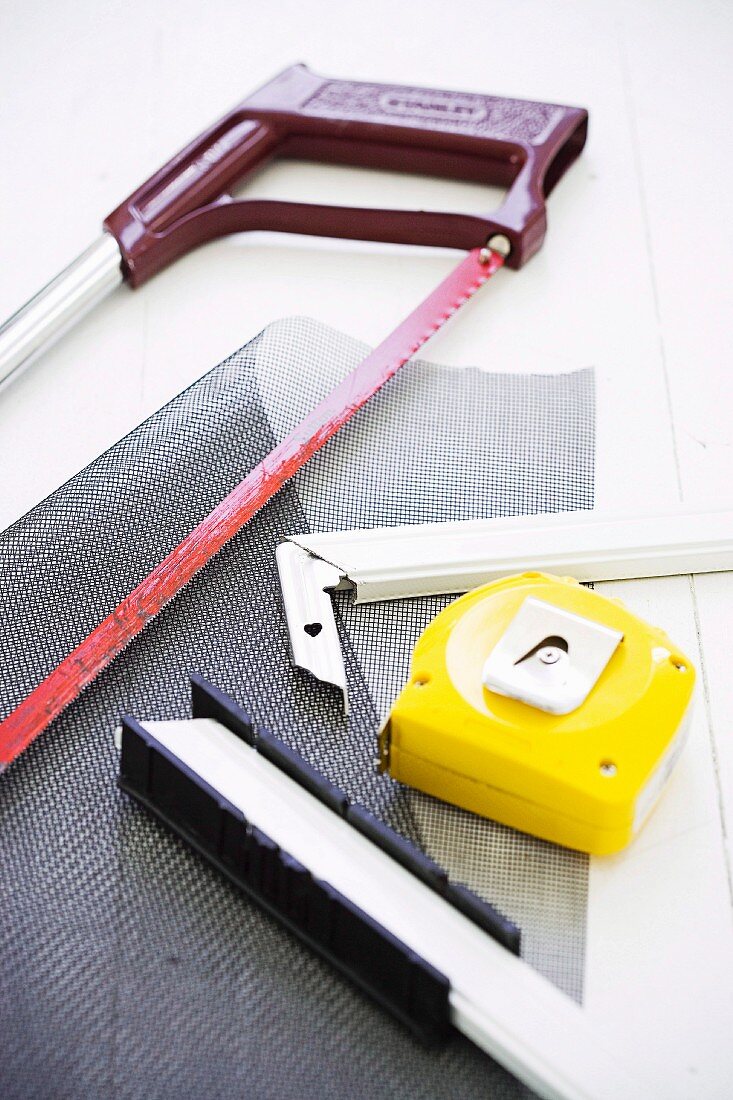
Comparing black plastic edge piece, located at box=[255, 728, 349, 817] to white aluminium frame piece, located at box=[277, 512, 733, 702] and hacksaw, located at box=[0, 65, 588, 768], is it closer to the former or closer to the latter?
white aluminium frame piece, located at box=[277, 512, 733, 702]

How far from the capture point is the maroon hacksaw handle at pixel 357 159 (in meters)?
1.44

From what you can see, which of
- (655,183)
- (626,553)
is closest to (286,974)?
(626,553)

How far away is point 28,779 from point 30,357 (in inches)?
21.6

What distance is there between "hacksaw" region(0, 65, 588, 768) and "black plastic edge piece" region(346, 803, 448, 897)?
14.6 inches

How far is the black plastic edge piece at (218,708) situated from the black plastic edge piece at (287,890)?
0.06m

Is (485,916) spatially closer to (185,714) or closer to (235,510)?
(185,714)

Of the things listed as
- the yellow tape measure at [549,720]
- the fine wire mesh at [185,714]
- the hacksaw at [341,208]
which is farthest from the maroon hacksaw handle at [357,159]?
the yellow tape measure at [549,720]

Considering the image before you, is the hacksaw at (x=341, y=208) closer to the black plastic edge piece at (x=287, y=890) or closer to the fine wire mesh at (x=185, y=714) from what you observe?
the fine wire mesh at (x=185, y=714)

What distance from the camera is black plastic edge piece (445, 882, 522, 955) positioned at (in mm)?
862

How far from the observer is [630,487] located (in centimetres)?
124

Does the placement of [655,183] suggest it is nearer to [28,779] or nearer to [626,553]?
[626,553]

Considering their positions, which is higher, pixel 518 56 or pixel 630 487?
pixel 518 56

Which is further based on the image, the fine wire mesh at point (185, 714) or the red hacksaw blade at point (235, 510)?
the red hacksaw blade at point (235, 510)

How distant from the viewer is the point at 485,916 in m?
0.87
